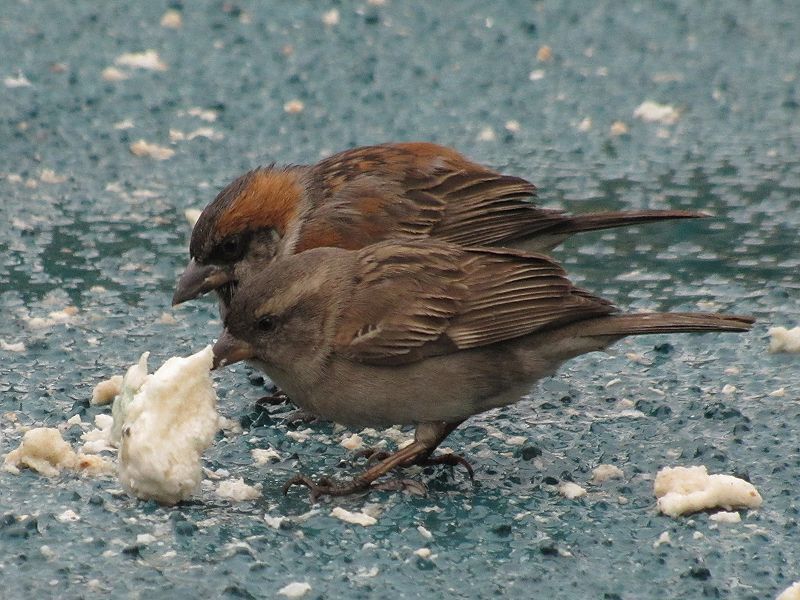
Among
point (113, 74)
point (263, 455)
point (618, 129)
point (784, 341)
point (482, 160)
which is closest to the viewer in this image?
point (263, 455)

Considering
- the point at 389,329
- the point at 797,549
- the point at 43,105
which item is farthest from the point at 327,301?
the point at 43,105

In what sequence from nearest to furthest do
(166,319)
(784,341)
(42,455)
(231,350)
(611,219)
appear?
(42,455), (231,350), (784,341), (611,219), (166,319)

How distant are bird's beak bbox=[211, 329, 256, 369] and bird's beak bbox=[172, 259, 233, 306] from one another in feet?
2.70

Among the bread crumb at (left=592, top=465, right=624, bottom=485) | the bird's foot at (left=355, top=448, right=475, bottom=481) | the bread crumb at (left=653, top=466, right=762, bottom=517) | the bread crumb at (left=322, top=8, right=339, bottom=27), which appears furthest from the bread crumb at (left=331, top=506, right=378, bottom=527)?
the bread crumb at (left=322, top=8, right=339, bottom=27)

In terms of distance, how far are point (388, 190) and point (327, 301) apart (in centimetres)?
117

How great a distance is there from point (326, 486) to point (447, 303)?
0.78m

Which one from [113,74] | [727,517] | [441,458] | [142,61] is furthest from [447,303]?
[142,61]

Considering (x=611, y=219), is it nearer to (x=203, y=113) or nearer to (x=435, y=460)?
(x=435, y=460)

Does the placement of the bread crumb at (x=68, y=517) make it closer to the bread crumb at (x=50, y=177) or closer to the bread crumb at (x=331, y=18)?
the bread crumb at (x=50, y=177)

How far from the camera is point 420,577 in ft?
14.4

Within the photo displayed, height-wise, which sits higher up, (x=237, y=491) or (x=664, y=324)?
(x=664, y=324)

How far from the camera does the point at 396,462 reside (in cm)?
510

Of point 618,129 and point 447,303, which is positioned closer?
point 447,303

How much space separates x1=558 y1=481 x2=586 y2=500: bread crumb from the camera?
16.2 ft
